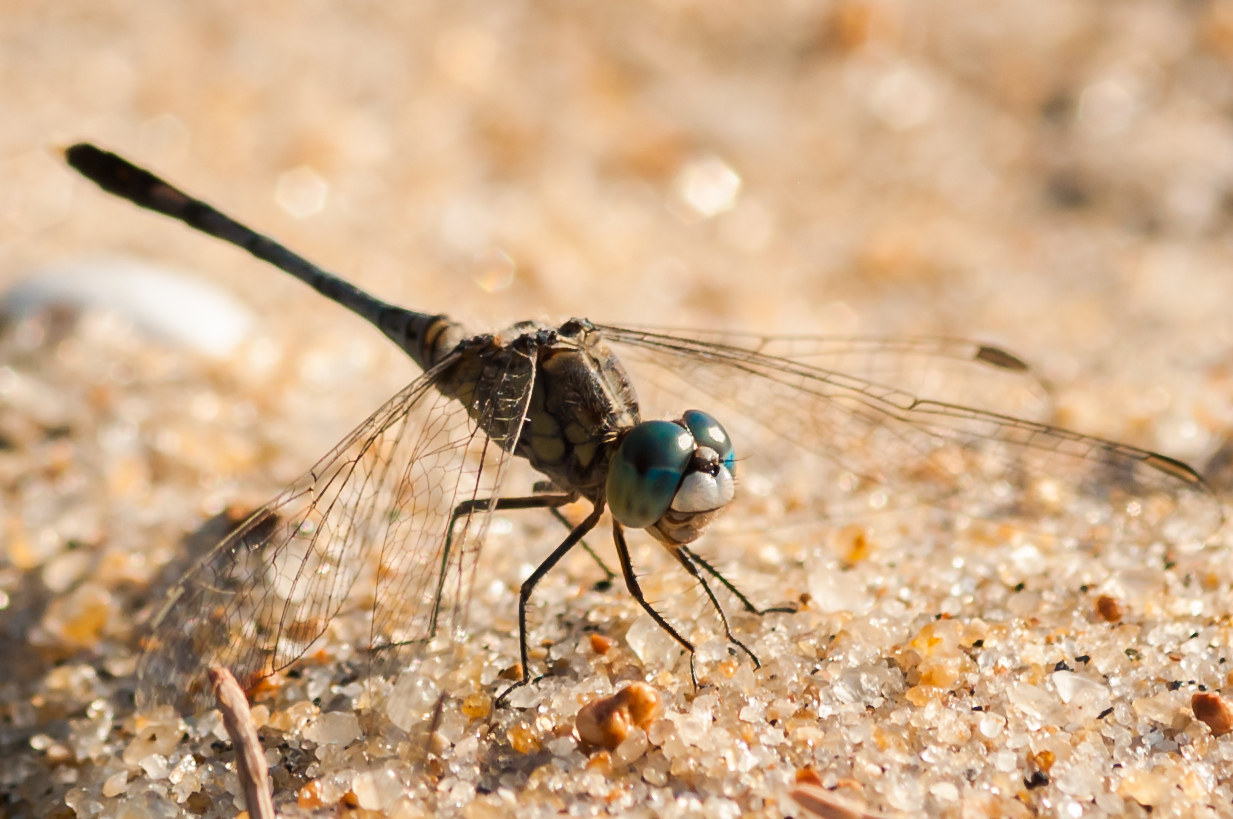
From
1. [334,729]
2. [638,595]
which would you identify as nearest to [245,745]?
[334,729]

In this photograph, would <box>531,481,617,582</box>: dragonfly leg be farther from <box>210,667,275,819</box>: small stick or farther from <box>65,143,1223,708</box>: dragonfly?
<box>210,667,275,819</box>: small stick

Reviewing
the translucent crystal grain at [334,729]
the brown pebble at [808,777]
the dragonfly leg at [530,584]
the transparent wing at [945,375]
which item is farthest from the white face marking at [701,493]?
the transparent wing at [945,375]

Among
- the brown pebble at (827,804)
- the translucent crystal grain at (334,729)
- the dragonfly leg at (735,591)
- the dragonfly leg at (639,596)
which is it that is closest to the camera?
the brown pebble at (827,804)

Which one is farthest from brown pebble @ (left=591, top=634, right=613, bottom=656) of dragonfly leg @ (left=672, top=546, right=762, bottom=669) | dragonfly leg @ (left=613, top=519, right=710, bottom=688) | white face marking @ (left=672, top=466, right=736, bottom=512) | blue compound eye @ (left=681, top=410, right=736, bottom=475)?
blue compound eye @ (left=681, top=410, right=736, bottom=475)

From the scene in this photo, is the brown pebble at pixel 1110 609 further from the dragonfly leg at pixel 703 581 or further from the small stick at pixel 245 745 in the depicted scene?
the small stick at pixel 245 745

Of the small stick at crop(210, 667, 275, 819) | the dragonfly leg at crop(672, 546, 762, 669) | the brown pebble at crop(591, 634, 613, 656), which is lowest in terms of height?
the small stick at crop(210, 667, 275, 819)

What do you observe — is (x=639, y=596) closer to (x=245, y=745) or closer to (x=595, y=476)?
(x=595, y=476)
